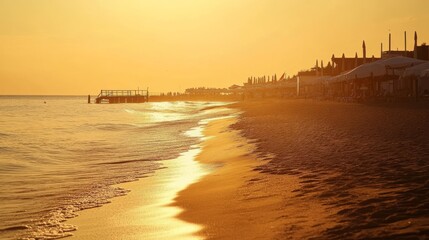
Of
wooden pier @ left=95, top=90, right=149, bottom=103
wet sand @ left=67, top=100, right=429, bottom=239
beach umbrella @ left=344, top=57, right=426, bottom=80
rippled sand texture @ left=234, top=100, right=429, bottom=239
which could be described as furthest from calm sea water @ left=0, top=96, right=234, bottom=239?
wooden pier @ left=95, top=90, right=149, bottom=103

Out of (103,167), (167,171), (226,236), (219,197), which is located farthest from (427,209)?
(103,167)

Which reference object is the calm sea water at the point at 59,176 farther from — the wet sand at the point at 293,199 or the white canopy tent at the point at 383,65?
the white canopy tent at the point at 383,65

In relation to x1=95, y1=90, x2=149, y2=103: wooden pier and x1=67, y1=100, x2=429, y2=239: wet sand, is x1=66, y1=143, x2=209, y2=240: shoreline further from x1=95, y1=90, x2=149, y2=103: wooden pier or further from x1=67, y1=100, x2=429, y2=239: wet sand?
x1=95, y1=90, x2=149, y2=103: wooden pier

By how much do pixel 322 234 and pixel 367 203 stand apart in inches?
42.0

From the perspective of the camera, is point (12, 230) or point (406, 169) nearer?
point (12, 230)

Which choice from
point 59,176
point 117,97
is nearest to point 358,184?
point 59,176

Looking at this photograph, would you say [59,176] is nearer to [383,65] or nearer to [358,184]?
[358,184]

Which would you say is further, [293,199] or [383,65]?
[383,65]

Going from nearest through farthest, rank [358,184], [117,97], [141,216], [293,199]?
[293,199], [358,184], [141,216], [117,97]

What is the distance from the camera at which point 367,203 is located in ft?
17.4

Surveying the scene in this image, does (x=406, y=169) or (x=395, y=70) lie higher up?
(x=395, y=70)

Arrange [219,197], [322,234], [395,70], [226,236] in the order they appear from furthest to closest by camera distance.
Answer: [395,70], [219,197], [226,236], [322,234]

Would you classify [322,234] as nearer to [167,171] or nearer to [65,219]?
[65,219]

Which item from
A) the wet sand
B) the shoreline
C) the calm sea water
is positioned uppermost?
the wet sand
